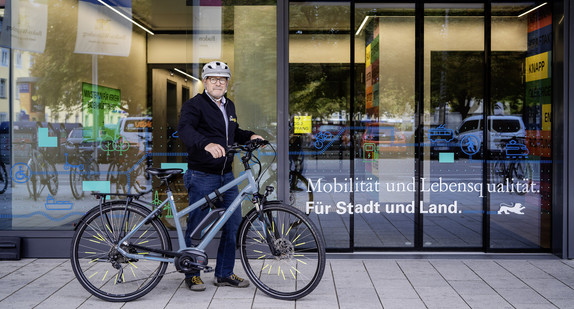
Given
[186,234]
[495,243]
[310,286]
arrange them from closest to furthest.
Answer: [310,286] → [186,234] → [495,243]

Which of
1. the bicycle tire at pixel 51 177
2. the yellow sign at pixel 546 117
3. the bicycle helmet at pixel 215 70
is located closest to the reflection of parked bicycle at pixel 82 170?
the bicycle tire at pixel 51 177

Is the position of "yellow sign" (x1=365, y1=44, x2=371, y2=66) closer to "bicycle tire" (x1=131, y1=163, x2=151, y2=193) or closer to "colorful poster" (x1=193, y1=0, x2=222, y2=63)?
"colorful poster" (x1=193, y1=0, x2=222, y2=63)

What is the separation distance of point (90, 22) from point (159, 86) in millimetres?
1085

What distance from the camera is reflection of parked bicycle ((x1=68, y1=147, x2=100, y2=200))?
6.27m

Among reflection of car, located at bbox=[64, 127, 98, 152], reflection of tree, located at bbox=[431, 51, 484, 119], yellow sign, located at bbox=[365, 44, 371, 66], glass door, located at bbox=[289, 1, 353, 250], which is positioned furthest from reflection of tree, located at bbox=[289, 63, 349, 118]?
reflection of car, located at bbox=[64, 127, 98, 152]

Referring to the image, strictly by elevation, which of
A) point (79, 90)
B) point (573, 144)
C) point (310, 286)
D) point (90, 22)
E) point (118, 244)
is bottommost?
point (310, 286)

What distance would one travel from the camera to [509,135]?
636cm

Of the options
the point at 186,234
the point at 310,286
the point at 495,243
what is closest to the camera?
the point at 310,286

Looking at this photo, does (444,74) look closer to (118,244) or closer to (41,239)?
(118,244)

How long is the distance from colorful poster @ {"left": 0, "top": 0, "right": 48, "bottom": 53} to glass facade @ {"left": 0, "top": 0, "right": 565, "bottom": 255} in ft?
0.05

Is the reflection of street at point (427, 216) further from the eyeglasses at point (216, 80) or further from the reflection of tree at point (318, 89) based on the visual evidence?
the eyeglasses at point (216, 80)

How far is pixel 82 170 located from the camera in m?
6.31

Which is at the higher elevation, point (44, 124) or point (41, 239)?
point (44, 124)

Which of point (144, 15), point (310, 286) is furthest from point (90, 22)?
point (310, 286)
